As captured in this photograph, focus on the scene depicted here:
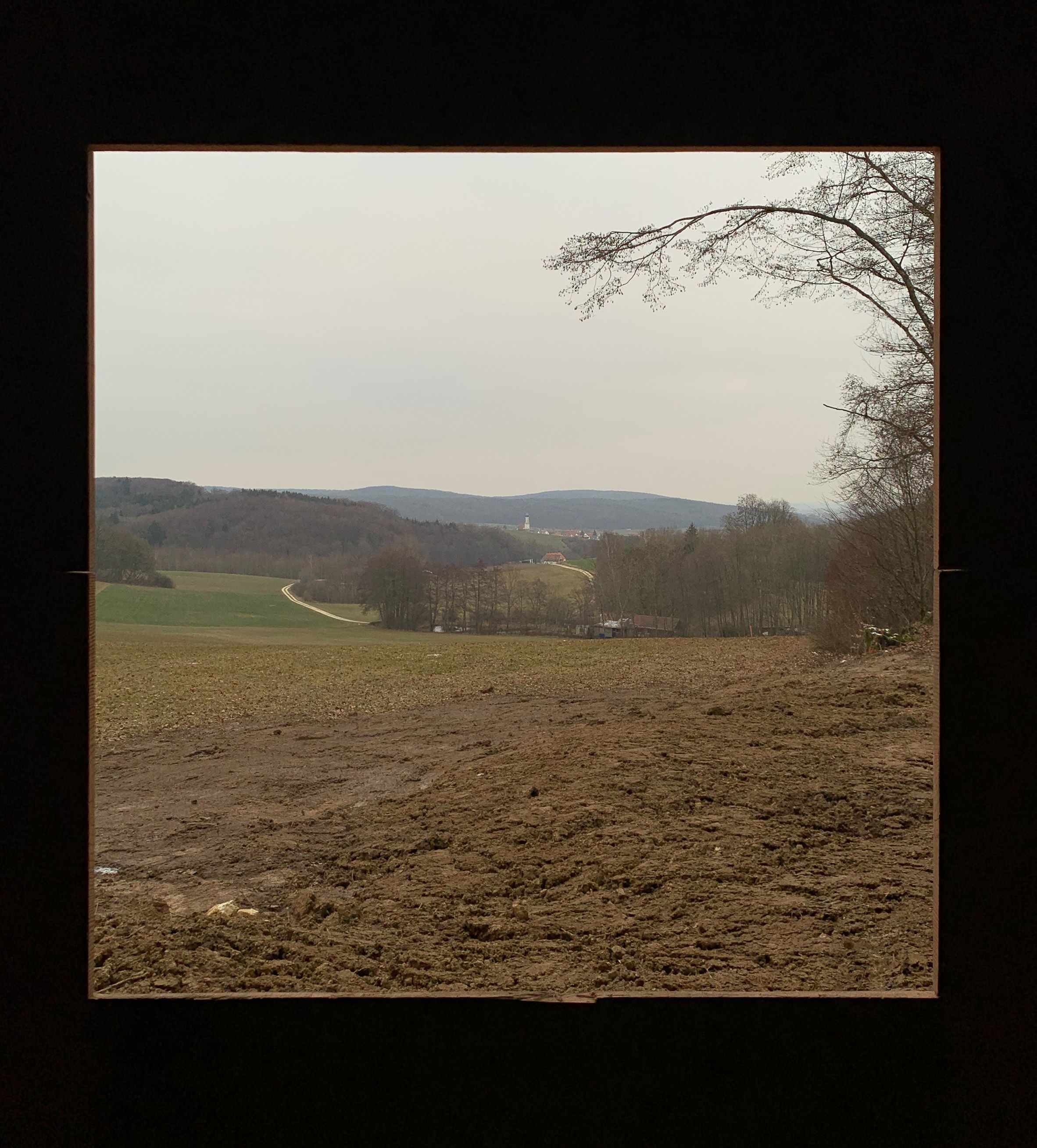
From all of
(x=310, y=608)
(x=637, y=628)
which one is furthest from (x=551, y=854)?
(x=310, y=608)

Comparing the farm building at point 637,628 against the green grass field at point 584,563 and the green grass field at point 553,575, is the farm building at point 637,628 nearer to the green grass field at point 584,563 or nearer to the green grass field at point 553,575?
the green grass field at point 553,575

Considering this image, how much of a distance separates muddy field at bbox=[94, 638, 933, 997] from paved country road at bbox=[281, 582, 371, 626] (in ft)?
40.8

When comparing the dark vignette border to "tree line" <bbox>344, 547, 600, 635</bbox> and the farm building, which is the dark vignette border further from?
"tree line" <bbox>344, 547, 600, 635</bbox>

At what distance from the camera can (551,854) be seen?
4.74m

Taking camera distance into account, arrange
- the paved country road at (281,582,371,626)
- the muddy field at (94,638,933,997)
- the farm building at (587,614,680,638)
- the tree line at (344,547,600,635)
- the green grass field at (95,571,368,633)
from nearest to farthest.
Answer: the muddy field at (94,638,933,997) → the farm building at (587,614,680,638) → the tree line at (344,547,600,635) → the paved country road at (281,582,371,626) → the green grass field at (95,571,368,633)

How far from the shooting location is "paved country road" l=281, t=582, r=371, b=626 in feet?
70.5

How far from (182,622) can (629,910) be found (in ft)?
75.3

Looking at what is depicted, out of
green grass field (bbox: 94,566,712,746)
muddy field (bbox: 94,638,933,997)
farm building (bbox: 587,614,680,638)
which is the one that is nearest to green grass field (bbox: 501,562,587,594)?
green grass field (bbox: 94,566,712,746)
